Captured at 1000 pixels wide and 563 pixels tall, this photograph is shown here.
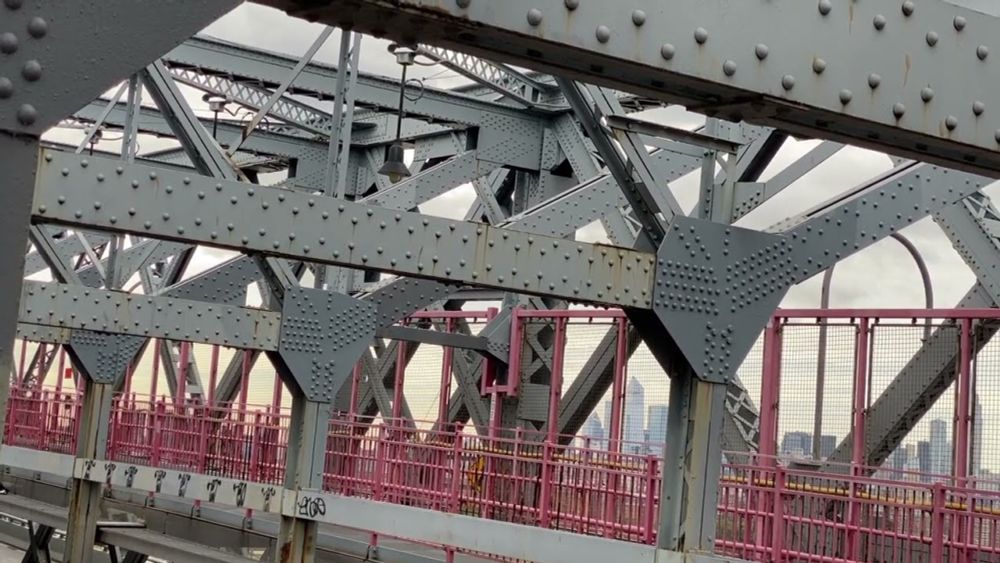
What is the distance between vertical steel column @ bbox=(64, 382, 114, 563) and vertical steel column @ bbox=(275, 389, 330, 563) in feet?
19.5

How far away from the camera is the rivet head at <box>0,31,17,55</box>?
3.27m

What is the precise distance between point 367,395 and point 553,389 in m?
6.40

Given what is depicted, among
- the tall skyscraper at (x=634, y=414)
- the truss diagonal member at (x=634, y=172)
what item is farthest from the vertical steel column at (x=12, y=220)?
the tall skyscraper at (x=634, y=414)

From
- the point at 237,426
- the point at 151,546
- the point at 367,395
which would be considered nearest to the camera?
the point at 151,546

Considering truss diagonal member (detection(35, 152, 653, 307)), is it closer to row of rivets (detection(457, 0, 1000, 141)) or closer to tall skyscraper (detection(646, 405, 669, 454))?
row of rivets (detection(457, 0, 1000, 141))

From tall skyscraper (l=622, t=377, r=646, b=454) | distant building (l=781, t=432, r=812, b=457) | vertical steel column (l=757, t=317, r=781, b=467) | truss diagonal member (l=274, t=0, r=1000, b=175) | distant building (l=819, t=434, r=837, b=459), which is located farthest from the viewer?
tall skyscraper (l=622, t=377, r=646, b=454)

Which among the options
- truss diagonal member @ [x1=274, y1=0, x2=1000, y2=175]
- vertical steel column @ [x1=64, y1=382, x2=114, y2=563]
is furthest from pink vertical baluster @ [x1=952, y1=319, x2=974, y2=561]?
vertical steel column @ [x1=64, y1=382, x2=114, y2=563]

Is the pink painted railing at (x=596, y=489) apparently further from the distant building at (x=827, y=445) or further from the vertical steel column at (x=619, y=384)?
the vertical steel column at (x=619, y=384)

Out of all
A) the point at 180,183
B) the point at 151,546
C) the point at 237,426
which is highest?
the point at 180,183

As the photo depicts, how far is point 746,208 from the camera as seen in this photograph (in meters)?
11.3

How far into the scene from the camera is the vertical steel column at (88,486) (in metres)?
21.5

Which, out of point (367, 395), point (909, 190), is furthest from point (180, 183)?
point (367, 395)

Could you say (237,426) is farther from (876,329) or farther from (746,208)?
(746,208)

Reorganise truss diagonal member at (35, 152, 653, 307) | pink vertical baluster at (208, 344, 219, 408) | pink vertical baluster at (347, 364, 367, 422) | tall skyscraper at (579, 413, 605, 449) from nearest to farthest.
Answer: truss diagonal member at (35, 152, 653, 307)
tall skyscraper at (579, 413, 605, 449)
pink vertical baluster at (347, 364, 367, 422)
pink vertical baluster at (208, 344, 219, 408)
